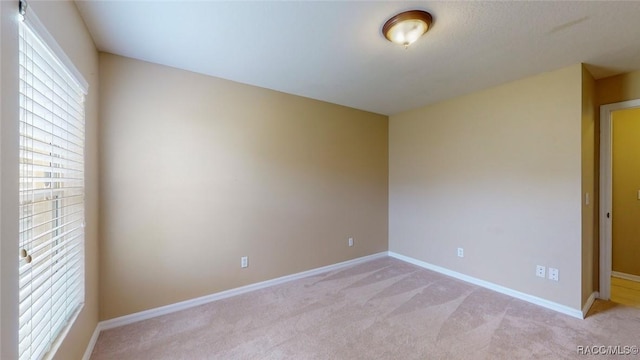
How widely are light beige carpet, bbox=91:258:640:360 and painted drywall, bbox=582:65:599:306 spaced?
321mm

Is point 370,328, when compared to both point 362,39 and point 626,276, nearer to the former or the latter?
point 362,39

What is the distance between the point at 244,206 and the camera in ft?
9.75

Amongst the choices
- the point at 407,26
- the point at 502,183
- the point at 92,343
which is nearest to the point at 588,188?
the point at 502,183

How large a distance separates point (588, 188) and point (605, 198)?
41 centimetres

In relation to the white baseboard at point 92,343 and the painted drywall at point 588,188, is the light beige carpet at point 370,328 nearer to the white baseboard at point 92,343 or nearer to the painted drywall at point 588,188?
the white baseboard at point 92,343

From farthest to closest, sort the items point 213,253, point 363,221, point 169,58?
point 363,221, point 213,253, point 169,58

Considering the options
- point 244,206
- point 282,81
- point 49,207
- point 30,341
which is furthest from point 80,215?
point 282,81

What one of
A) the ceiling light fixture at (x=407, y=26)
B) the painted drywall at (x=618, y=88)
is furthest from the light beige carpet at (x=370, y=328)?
the ceiling light fixture at (x=407, y=26)

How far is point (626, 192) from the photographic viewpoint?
3.46 m

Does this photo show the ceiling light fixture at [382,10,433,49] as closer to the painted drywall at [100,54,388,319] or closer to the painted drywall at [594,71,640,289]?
the painted drywall at [100,54,388,319]

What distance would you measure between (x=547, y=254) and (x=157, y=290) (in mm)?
3870

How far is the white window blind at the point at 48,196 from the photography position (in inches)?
44.3

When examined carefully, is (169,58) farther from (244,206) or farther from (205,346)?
(205,346)

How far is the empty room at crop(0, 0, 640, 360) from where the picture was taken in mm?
1505
